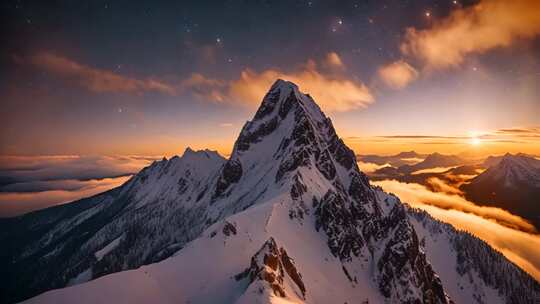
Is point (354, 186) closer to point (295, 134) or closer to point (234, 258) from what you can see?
point (295, 134)

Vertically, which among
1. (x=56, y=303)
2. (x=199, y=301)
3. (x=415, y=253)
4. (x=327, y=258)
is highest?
(x=56, y=303)

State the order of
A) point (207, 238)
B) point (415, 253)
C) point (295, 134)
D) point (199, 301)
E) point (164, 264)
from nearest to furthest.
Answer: point (199, 301)
point (164, 264)
point (207, 238)
point (415, 253)
point (295, 134)

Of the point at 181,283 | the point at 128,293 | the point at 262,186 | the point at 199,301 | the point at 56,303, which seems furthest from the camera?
the point at 262,186

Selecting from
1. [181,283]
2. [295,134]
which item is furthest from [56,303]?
[295,134]

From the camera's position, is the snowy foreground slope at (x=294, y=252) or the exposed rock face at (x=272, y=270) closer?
the exposed rock face at (x=272, y=270)

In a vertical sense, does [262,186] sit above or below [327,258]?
above

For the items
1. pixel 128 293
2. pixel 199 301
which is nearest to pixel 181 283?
pixel 199 301

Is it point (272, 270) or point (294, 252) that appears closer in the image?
point (272, 270)

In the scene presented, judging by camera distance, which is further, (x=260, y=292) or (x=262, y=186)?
(x=262, y=186)

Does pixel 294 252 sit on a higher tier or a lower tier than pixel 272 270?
lower

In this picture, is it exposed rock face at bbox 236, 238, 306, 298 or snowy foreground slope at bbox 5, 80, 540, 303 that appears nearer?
exposed rock face at bbox 236, 238, 306, 298
